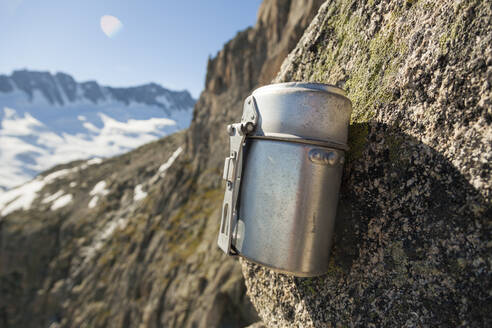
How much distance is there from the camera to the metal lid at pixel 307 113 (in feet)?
6.66

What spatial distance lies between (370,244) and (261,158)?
107cm

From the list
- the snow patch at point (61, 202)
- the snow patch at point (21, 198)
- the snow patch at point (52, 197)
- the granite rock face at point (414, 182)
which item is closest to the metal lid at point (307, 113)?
the granite rock face at point (414, 182)

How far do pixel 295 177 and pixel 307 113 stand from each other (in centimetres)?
48

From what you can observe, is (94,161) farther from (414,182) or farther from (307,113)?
(414,182)

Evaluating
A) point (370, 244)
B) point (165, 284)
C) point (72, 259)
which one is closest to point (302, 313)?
point (370, 244)

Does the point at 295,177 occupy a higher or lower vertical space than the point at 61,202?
higher

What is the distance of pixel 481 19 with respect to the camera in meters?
1.72

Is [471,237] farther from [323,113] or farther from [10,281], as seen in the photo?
[10,281]

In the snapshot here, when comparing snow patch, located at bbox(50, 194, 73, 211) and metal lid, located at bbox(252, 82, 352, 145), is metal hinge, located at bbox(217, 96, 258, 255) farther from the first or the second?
snow patch, located at bbox(50, 194, 73, 211)

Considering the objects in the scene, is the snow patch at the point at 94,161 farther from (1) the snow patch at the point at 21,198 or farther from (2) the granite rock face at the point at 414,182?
(2) the granite rock face at the point at 414,182

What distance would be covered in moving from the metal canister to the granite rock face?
0.31m

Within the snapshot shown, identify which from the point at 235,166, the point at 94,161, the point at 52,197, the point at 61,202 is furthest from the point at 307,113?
the point at 94,161

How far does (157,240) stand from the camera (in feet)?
69.7

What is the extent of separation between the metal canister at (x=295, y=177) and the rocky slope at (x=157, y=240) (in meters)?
11.3
